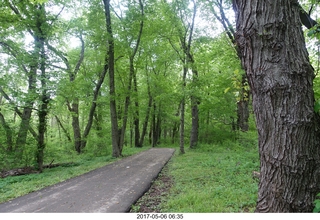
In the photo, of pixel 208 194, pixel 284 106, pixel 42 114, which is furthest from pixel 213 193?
pixel 42 114

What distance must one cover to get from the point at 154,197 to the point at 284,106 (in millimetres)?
3376

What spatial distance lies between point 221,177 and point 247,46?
14.0 ft

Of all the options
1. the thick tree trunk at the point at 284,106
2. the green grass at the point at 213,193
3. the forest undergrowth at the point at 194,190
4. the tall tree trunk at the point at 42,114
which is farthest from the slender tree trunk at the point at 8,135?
the thick tree trunk at the point at 284,106

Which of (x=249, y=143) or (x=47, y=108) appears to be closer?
(x=47, y=108)

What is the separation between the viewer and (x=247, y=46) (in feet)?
7.78

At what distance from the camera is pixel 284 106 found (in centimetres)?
214

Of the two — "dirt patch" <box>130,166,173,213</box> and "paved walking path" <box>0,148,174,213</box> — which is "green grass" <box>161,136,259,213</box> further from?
"paved walking path" <box>0,148,174,213</box>

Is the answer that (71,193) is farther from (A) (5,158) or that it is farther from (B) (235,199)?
(A) (5,158)

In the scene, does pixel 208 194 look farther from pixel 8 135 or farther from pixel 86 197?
pixel 8 135

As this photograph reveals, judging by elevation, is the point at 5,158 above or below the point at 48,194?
above

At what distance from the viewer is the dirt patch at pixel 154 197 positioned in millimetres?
3775

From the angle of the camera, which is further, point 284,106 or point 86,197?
point 86,197

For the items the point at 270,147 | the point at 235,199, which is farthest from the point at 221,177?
the point at 270,147

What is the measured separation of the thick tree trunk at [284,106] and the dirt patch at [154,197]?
2.17m
